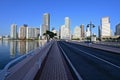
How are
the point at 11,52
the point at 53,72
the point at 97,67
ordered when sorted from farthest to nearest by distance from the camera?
the point at 11,52 < the point at 97,67 < the point at 53,72

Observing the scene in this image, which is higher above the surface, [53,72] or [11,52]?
[53,72]

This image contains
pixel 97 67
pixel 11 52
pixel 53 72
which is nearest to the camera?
pixel 53 72

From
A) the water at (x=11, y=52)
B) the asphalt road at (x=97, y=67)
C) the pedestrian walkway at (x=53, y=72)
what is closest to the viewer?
the pedestrian walkway at (x=53, y=72)

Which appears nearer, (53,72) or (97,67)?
(53,72)

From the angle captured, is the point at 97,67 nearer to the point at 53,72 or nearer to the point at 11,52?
the point at 53,72

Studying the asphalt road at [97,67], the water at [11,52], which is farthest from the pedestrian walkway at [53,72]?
the water at [11,52]

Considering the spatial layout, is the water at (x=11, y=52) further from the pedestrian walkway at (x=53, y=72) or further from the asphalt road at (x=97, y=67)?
the asphalt road at (x=97, y=67)

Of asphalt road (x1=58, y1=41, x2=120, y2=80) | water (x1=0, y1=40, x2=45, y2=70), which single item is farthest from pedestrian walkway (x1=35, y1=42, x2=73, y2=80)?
water (x1=0, y1=40, x2=45, y2=70)

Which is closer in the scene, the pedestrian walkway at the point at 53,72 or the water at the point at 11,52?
the pedestrian walkway at the point at 53,72

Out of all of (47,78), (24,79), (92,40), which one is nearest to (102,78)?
(47,78)

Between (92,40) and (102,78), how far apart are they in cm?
8513

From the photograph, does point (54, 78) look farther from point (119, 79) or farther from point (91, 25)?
point (91, 25)

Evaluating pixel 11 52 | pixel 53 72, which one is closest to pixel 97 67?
pixel 53 72

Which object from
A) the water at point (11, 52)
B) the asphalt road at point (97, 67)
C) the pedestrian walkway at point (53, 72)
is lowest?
the water at point (11, 52)
